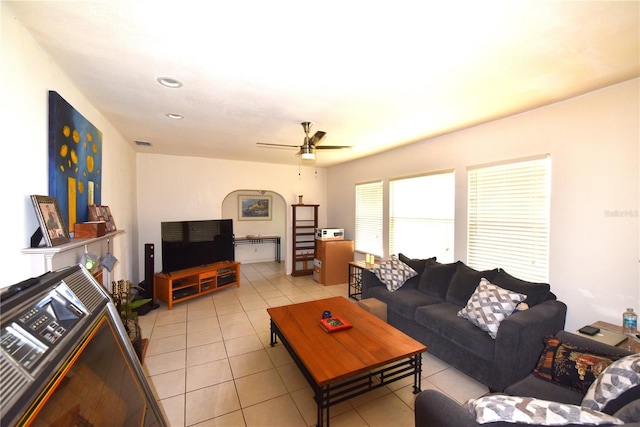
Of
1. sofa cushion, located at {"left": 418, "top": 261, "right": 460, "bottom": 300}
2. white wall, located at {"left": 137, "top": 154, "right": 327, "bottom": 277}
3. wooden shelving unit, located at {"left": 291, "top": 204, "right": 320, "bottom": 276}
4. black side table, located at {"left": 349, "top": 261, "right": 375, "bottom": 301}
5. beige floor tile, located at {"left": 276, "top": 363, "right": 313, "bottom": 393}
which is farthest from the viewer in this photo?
wooden shelving unit, located at {"left": 291, "top": 204, "right": 320, "bottom": 276}

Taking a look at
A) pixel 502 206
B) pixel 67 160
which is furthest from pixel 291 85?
pixel 502 206

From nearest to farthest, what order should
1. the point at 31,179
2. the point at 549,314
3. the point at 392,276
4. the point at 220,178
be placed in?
the point at 31,179, the point at 549,314, the point at 392,276, the point at 220,178

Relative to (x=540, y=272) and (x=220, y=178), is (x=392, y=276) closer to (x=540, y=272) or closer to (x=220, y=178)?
(x=540, y=272)

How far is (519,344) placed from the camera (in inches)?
84.3

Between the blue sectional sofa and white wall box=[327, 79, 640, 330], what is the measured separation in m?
0.28

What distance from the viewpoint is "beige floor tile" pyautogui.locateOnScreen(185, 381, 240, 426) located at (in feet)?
6.67

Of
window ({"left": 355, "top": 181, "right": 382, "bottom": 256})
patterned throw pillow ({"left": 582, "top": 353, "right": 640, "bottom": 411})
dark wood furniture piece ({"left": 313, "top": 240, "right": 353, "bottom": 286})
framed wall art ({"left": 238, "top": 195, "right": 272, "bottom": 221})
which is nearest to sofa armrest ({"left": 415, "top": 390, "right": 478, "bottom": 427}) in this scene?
patterned throw pillow ({"left": 582, "top": 353, "right": 640, "bottom": 411})

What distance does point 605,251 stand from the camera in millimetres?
2314

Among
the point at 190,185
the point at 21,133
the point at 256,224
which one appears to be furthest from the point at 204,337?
the point at 256,224

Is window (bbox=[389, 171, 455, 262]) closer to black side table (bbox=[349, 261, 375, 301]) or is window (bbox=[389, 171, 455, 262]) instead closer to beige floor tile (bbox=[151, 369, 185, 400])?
black side table (bbox=[349, 261, 375, 301])

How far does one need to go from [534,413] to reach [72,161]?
3178 millimetres

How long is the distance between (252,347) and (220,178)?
357cm

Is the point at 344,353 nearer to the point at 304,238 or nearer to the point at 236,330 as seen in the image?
the point at 236,330

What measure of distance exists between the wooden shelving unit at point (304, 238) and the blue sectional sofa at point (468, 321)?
2.77 meters
